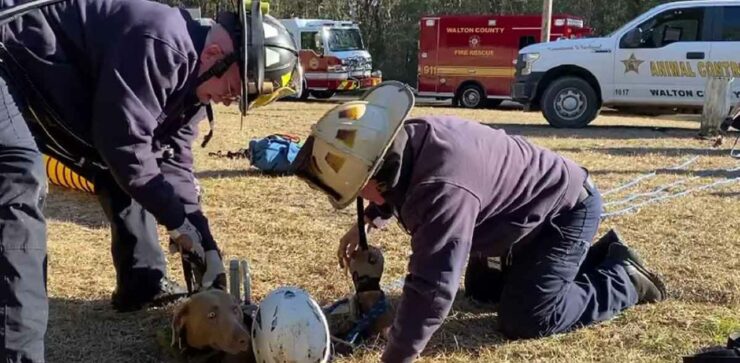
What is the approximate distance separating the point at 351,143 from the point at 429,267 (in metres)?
0.51

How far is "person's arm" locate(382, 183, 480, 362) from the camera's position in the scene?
297 centimetres

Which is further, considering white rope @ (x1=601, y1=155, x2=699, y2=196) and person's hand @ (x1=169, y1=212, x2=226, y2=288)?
white rope @ (x1=601, y1=155, x2=699, y2=196)

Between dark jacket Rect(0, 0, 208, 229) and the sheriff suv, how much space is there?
1125 centimetres

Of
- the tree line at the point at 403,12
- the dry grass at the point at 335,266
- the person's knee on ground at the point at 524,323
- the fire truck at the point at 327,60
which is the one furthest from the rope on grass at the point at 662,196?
the tree line at the point at 403,12

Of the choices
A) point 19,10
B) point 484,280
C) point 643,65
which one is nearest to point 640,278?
point 484,280

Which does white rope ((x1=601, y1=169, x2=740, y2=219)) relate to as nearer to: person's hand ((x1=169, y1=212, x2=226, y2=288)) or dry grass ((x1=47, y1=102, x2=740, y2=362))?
dry grass ((x1=47, y1=102, x2=740, y2=362))

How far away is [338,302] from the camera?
3.95 metres

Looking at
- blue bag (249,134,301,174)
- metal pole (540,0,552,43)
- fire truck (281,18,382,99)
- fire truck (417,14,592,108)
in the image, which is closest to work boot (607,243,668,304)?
blue bag (249,134,301,174)

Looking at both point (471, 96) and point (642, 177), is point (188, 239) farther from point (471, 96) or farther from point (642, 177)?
point (471, 96)

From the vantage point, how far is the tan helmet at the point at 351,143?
113 inches

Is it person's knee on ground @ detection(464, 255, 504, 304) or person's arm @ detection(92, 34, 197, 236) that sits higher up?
person's arm @ detection(92, 34, 197, 236)

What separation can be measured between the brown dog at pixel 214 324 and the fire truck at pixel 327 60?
2260 cm

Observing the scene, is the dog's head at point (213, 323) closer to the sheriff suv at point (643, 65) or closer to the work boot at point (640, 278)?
the work boot at point (640, 278)

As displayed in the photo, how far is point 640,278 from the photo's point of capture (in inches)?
165
